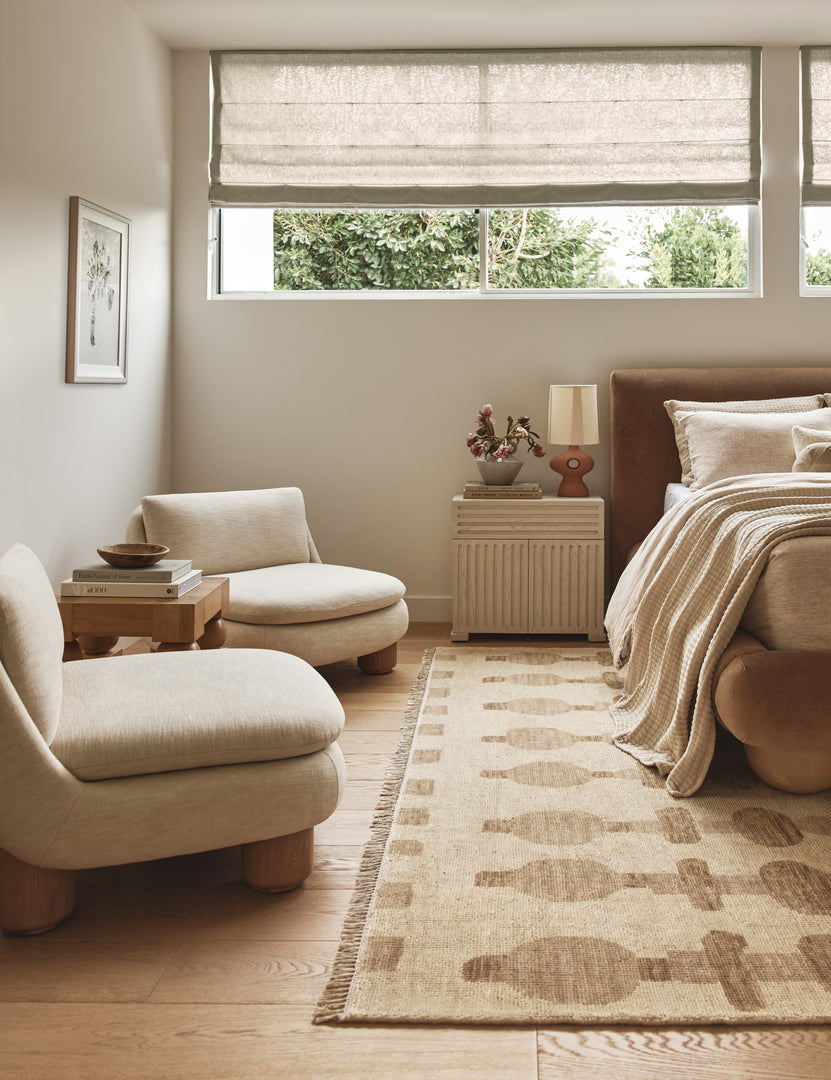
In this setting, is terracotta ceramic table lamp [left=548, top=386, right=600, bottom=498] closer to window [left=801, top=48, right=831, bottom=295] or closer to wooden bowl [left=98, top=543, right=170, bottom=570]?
window [left=801, top=48, right=831, bottom=295]

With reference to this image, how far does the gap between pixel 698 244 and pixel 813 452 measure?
5.32ft

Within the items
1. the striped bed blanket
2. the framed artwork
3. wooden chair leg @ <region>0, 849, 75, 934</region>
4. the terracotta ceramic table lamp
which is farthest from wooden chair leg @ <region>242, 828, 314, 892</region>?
the terracotta ceramic table lamp

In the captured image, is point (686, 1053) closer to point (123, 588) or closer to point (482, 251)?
point (123, 588)

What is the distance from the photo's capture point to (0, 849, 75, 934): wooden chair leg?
1.90 meters

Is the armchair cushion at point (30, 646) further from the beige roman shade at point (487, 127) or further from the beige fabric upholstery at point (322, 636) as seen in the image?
the beige roman shade at point (487, 127)

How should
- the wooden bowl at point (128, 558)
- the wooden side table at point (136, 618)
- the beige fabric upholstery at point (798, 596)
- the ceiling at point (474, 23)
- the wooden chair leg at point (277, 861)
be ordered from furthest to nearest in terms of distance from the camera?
1. the ceiling at point (474, 23)
2. the wooden bowl at point (128, 558)
3. the wooden side table at point (136, 618)
4. the beige fabric upholstery at point (798, 596)
5. the wooden chair leg at point (277, 861)

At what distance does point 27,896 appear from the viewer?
1911mm

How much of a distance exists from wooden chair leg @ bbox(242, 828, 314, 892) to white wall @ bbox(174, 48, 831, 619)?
114 inches

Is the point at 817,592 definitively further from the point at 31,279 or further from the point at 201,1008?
the point at 31,279

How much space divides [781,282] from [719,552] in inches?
96.4

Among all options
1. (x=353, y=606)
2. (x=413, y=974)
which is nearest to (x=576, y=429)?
(x=353, y=606)

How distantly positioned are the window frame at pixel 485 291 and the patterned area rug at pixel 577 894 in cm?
A: 249

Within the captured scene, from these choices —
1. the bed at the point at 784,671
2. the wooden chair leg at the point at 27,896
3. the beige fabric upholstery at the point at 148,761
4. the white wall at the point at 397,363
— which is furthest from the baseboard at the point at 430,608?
the wooden chair leg at the point at 27,896

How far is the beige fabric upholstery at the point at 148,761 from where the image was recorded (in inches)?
72.3
